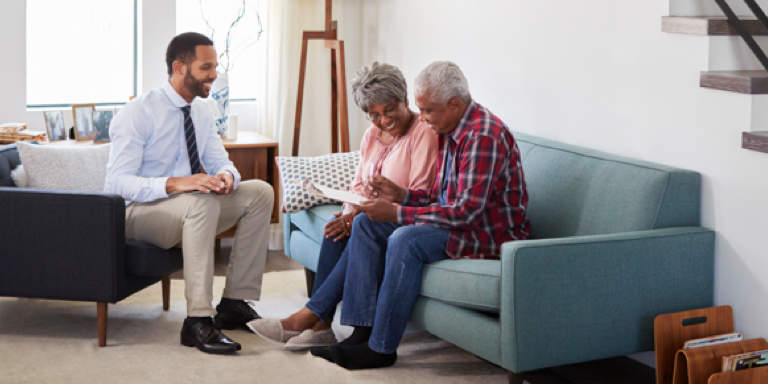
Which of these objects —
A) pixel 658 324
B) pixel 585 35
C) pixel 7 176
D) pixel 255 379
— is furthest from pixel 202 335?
pixel 585 35

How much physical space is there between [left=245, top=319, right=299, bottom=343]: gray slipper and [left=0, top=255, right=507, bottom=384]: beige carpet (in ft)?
0.17

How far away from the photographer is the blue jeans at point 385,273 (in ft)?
9.21

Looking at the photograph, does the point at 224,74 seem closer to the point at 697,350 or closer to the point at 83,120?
the point at 83,120

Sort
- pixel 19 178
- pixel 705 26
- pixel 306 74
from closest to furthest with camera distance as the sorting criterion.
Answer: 1. pixel 705 26
2. pixel 19 178
3. pixel 306 74

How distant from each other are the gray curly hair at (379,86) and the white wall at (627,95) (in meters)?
0.71

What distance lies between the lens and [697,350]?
248cm

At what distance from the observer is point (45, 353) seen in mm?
3094

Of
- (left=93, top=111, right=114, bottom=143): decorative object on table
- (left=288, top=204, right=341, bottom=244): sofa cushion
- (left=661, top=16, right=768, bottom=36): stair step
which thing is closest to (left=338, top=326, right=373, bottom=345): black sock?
(left=288, top=204, right=341, bottom=244): sofa cushion

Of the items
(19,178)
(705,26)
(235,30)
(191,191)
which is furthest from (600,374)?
(235,30)

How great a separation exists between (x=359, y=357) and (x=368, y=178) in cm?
71

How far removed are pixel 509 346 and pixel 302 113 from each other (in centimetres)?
305

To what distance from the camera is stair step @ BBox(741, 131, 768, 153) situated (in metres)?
2.46

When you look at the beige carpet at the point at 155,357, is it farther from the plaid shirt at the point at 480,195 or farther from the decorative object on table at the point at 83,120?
the decorative object on table at the point at 83,120

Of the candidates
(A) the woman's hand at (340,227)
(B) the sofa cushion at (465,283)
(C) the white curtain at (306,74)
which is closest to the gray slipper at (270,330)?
(A) the woman's hand at (340,227)
